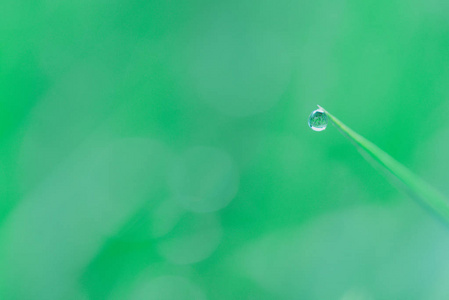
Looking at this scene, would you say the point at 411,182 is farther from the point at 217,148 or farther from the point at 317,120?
the point at 217,148

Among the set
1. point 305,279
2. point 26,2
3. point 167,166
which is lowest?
point 305,279

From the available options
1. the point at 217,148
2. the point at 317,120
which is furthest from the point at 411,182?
the point at 217,148

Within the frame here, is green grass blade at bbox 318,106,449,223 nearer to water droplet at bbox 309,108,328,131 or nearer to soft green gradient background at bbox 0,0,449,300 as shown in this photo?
water droplet at bbox 309,108,328,131

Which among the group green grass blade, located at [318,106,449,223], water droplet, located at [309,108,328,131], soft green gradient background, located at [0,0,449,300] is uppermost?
green grass blade, located at [318,106,449,223]

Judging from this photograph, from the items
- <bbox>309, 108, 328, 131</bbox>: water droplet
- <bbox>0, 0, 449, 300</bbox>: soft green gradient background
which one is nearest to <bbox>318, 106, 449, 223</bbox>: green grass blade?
<bbox>309, 108, 328, 131</bbox>: water droplet

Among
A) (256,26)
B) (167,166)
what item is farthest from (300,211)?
(256,26)

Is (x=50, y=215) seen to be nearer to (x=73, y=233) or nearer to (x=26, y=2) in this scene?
(x=73, y=233)
